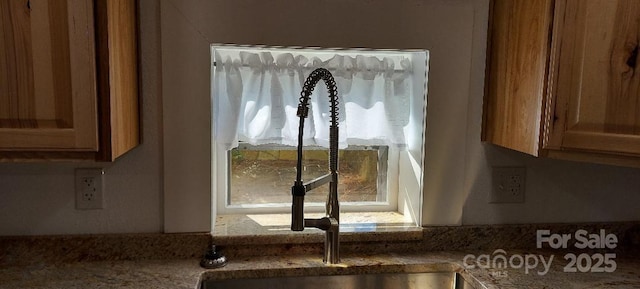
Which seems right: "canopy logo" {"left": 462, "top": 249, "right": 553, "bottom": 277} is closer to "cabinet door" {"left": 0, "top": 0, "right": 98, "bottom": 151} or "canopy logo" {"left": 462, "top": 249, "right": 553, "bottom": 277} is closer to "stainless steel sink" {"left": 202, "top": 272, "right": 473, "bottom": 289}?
"stainless steel sink" {"left": 202, "top": 272, "right": 473, "bottom": 289}

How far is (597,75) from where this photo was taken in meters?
0.96

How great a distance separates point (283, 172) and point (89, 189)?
589mm

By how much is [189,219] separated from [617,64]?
3.83ft

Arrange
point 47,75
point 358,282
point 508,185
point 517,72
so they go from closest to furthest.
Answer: point 47,75, point 517,72, point 358,282, point 508,185

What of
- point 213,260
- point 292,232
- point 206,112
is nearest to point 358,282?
point 292,232

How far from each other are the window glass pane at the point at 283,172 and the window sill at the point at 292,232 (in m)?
0.07

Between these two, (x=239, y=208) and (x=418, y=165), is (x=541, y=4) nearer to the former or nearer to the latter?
(x=418, y=165)

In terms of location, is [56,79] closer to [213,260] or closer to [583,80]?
[213,260]

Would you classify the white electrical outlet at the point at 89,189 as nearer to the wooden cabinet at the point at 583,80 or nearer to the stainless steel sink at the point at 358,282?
the stainless steel sink at the point at 358,282

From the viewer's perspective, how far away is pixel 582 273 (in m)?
1.21

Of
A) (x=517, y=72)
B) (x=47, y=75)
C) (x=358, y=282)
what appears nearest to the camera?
(x=47, y=75)

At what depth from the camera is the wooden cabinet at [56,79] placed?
2.85ft

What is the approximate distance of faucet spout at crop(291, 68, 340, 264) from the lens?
3.64 feet

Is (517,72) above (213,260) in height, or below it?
above
